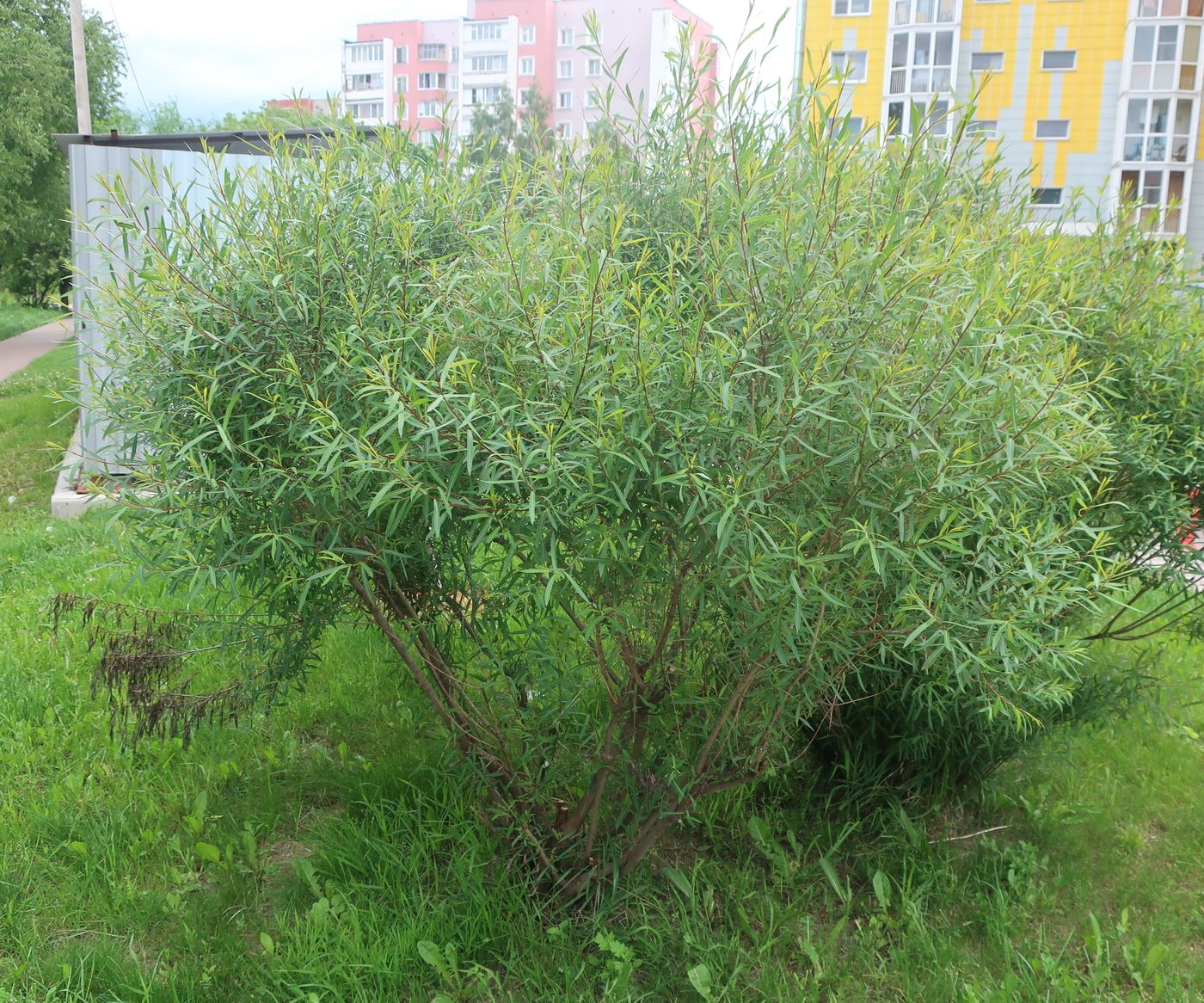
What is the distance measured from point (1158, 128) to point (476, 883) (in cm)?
3658

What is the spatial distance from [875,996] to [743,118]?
2.52 metres

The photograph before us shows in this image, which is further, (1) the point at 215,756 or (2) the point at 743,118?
(1) the point at 215,756

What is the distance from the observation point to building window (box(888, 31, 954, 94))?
110ft

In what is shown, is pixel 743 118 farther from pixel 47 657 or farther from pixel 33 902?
pixel 47 657

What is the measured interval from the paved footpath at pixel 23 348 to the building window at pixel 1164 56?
32.3 m

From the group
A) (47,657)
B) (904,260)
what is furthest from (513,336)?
(47,657)

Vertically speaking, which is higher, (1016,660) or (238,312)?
(238,312)

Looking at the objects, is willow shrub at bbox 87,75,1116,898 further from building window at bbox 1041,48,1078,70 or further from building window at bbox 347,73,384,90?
building window at bbox 347,73,384,90

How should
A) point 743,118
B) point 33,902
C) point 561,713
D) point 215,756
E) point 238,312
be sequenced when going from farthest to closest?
1. point 215,756
2. point 33,902
3. point 561,713
4. point 743,118
5. point 238,312

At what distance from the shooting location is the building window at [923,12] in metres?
33.2

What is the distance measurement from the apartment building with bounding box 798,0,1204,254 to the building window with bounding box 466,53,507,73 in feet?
108

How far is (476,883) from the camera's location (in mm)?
3051

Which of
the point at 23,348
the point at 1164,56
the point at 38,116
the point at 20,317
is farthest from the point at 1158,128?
the point at 20,317

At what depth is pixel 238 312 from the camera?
7.98 feet
